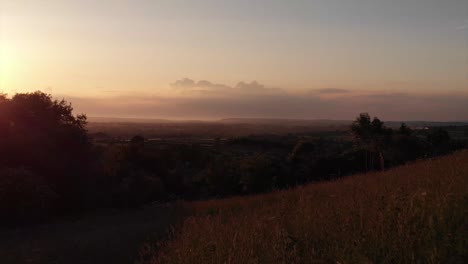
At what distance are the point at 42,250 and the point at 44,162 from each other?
11.2 m

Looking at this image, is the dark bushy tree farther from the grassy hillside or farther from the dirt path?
Result: the grassy hillside

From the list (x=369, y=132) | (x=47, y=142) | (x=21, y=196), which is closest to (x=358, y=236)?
(x=21, y=196)

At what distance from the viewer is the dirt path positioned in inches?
444

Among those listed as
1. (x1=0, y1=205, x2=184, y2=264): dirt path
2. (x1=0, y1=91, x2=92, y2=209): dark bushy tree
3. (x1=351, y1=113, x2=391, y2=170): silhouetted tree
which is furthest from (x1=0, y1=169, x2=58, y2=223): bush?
(x1=351, y1=113, x2=391, y2=170): silhouetted tree

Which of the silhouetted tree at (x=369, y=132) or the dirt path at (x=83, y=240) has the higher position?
the silhouetted tree at (x=369, y=132)

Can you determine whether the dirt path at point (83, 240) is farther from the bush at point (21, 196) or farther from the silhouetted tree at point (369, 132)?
the silhouetted tree at point (369, 132)

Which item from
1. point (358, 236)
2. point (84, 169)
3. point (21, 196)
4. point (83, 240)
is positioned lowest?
point (83, 240)

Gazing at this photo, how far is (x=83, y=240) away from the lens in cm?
1353

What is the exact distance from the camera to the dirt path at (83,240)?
1127 cm

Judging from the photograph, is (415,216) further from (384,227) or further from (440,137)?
(440,137)

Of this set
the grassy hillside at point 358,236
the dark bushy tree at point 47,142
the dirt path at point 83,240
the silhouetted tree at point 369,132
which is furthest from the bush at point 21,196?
the silhouetted tree at point 369,132

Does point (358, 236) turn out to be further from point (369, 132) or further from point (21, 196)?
point (369, 132)

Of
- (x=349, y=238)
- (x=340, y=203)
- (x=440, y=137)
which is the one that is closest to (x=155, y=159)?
(x=340, y=203)

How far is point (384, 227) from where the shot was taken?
5.36 m
